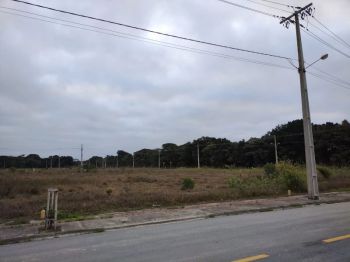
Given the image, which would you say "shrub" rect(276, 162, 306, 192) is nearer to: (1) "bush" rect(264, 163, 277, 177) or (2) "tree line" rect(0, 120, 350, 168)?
(1) "bush" rect(264, 163, 277, 177)

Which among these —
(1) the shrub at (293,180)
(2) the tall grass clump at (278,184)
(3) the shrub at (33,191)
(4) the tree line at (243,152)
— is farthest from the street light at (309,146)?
(4) the tree line at (243,152)

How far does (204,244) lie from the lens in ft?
28.4

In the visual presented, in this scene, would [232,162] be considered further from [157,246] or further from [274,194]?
[157,246]

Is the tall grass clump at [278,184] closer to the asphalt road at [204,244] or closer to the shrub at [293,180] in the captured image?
the shrub at [293,180]

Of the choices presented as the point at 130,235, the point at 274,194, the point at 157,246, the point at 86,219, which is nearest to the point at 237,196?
the point at 274,194

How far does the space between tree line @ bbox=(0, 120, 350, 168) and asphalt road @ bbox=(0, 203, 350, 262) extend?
3975cm

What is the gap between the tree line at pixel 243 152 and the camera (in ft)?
251

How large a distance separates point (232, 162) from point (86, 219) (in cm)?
9432

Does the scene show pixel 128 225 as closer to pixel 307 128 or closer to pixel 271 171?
pixel 307 128

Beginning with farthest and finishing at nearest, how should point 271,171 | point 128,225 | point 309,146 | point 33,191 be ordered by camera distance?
point 271,171, point 33,191, point 309,146, point 128,225

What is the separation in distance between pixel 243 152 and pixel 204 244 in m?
95.1

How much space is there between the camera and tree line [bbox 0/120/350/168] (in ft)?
251

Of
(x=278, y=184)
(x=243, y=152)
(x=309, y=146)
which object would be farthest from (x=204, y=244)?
(x=243, y=152)

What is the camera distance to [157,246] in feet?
28.4
